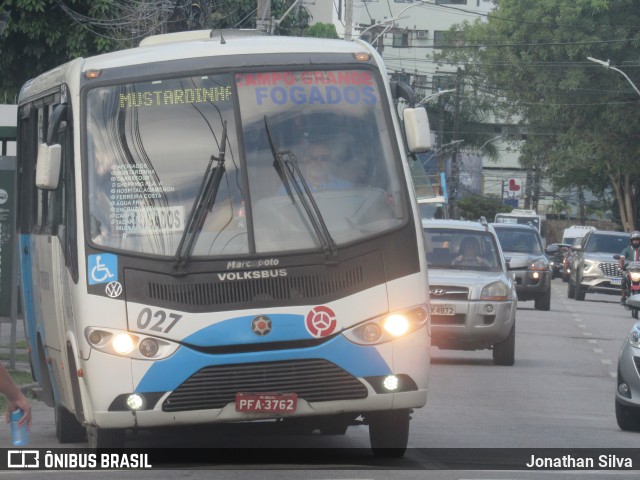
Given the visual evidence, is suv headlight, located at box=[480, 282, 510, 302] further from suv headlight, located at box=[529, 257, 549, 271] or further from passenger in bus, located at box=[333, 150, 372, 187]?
suv headlight, located at box=[529, 257, 549, 271]

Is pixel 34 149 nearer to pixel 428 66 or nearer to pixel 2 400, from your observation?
pixel 2 400

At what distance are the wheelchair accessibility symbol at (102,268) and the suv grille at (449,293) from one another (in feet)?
31.4

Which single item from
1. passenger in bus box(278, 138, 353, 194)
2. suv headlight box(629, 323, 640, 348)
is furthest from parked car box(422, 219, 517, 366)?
passenger in bus box(278, 138, 353, 194)

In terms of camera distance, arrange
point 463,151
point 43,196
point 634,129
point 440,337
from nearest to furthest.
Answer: point 43,196 → point 440,337 → point 634,129 → point 463,151

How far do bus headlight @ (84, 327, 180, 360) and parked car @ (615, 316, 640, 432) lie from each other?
15.6 ft

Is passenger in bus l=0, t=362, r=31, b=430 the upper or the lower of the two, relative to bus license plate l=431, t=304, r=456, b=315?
upper

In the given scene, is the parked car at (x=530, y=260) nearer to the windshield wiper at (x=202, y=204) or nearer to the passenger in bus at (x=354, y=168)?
the passenger in bus at (x=354, y=168)

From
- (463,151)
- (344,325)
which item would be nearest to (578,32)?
(463,151)

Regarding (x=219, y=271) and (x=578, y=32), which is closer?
(x=219, y=271)

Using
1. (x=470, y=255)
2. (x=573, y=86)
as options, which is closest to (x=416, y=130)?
(x=470, y=255)

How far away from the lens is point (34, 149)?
40.7 feet

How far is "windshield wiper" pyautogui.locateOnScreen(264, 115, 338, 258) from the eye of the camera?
9.70 meters

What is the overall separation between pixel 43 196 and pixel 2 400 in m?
3.99

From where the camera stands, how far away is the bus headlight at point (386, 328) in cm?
955
